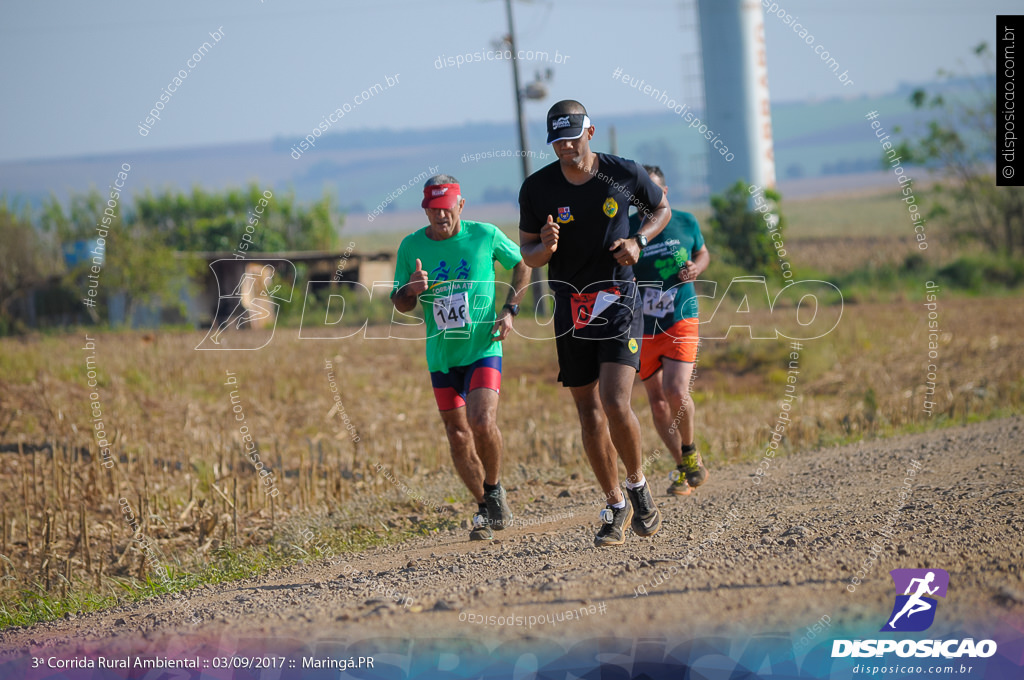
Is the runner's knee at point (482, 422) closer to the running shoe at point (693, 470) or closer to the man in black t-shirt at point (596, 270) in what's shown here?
the man in black t-shirt at point (596, 270)

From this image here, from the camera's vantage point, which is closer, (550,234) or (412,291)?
(550,234)

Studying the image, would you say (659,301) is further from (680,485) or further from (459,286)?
(459,286)

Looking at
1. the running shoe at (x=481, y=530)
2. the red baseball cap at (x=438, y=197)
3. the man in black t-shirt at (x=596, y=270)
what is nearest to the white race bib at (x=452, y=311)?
the red baseball cap at (x=438, y=197)

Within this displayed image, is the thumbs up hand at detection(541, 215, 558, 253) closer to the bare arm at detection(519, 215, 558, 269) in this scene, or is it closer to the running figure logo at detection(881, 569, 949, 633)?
the bare arm at detection(519, 215, 558, 269)

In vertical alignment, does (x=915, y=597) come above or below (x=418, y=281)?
below

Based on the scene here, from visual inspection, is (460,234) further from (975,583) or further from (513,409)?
(513,409)

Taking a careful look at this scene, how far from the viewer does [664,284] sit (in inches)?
287

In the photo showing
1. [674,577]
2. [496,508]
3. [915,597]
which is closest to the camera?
[915,597]

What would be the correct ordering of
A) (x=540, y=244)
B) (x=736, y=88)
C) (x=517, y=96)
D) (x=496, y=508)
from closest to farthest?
(x=540, y=244) < (x=496, y=508) < (x=517, y=96) < (x=736, y=88)

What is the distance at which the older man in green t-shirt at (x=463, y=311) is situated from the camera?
6.36 meters

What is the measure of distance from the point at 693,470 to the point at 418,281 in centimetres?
284

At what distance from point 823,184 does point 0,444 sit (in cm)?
18398

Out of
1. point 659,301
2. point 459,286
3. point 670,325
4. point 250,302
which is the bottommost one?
point 670,325

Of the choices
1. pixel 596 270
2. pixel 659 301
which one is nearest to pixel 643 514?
pixel 596 270
